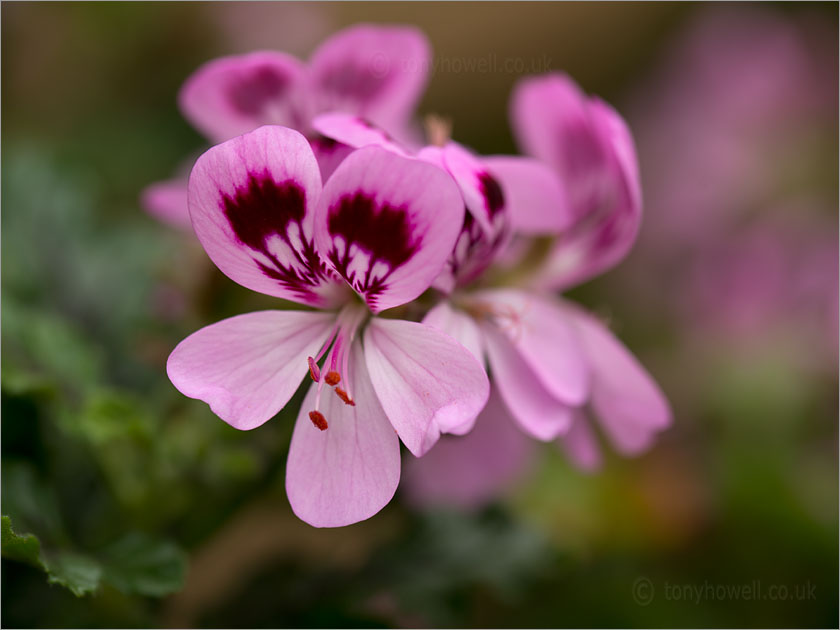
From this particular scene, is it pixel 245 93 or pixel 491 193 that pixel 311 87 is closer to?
pixel 245 93

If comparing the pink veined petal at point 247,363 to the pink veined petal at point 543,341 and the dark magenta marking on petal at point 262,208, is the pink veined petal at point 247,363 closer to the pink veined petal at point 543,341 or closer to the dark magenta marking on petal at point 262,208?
the dark magenta marking on petal at point 262,208

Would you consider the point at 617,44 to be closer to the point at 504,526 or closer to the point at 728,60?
the point at 728,60

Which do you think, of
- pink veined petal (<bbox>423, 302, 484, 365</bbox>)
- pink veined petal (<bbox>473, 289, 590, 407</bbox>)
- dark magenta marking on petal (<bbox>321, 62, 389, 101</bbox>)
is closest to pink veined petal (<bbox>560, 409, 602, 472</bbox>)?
pink veined petal (<bbox>473, 289, 590, 407</bbox>)

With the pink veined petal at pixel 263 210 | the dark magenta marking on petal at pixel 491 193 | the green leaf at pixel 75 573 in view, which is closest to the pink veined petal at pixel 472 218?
the dark magenta marking on petal at pixel 491 193

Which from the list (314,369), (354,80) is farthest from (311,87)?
(314,369)

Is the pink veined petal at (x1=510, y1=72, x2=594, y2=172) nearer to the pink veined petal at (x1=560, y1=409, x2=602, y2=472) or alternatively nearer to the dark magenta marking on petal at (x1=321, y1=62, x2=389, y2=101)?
the dark magenta marking on petal at (x1=321, y1=62, x2=389, y2=101)

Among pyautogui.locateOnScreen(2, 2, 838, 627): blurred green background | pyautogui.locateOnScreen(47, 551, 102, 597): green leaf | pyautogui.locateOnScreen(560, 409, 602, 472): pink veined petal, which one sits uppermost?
pyautogui.locateOnScreen(560, 409, 602, 472): pink veined petal

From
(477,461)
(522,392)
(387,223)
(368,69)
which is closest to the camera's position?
(387,223)
